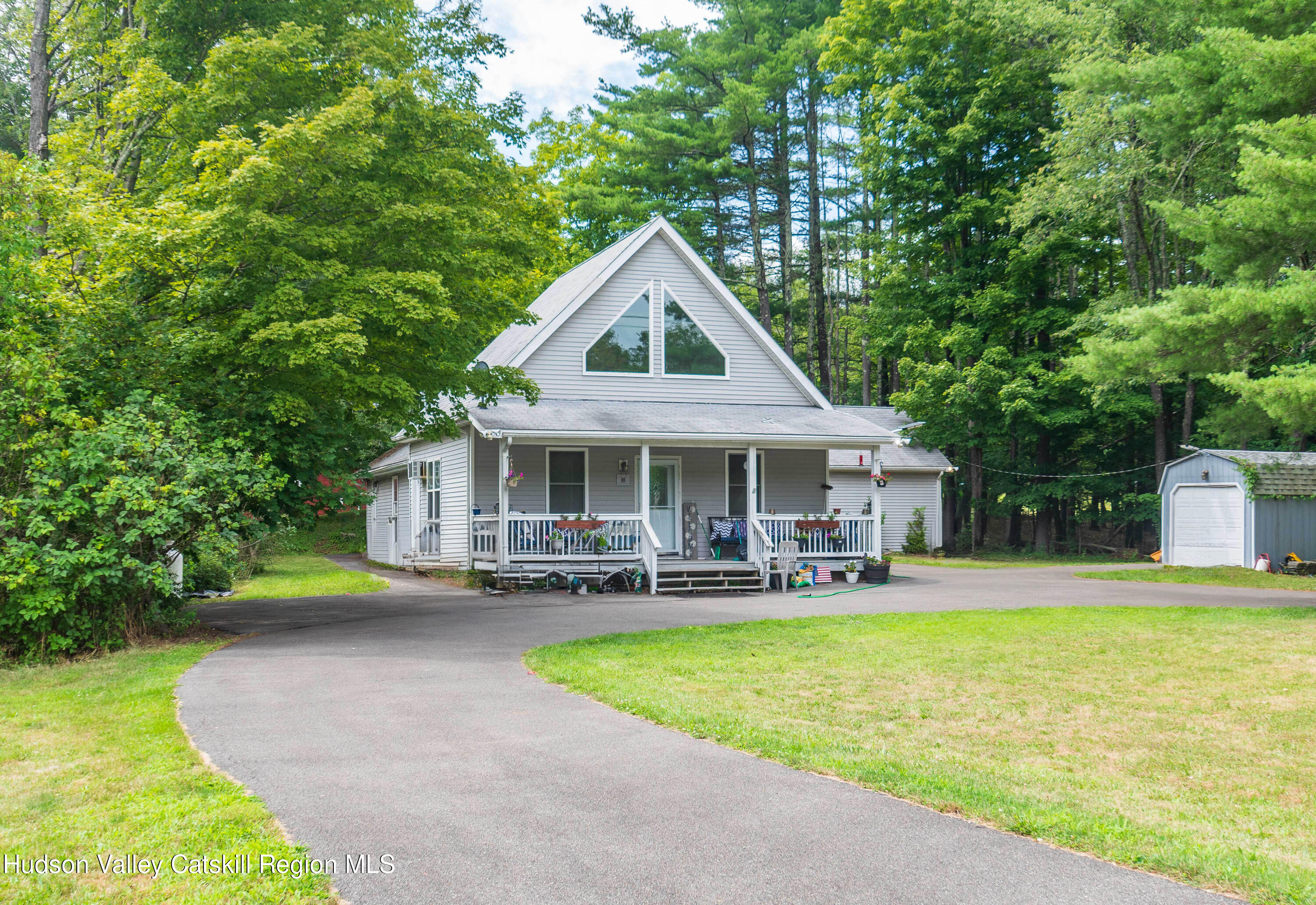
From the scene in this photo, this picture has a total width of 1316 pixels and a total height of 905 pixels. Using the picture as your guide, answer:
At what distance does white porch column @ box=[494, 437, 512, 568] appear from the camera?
16781 mm

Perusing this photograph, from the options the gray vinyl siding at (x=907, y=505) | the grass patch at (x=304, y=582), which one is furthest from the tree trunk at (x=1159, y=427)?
the grass patch at (x=304, y=582)

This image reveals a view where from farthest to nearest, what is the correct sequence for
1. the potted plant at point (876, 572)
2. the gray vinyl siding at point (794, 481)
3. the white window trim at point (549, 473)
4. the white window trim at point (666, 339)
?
the gray vinyl siding at point (794, 481) → the white window trim at point (666, 339) → the potted plant at point (876, 572) → the white window trim at point (549, 473)

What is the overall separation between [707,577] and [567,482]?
11.6 feet

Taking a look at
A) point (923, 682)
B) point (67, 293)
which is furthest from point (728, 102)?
point (923, 682)

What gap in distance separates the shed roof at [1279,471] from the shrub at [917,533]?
9665 mm

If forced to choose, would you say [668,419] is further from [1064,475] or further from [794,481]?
[1064,475]

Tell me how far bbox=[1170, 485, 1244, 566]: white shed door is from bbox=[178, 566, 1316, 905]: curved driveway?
1951cm

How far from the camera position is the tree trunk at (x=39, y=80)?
46.8 feet

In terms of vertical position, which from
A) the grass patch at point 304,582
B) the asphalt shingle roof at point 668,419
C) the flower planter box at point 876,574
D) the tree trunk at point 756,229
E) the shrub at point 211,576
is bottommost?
the grass patch at point 304,582

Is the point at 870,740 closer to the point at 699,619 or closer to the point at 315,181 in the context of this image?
the point at 699,619

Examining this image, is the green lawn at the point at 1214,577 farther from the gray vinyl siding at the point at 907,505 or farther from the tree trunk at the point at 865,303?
the tree trunk at the point at 865,303

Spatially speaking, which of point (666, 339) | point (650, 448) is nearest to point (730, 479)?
point (650, 448)

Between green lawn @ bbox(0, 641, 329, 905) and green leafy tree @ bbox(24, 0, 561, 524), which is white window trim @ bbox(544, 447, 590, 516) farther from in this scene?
green lawn @ bbox(0, 641, 329, 905)

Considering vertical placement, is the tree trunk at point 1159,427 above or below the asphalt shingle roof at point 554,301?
below
